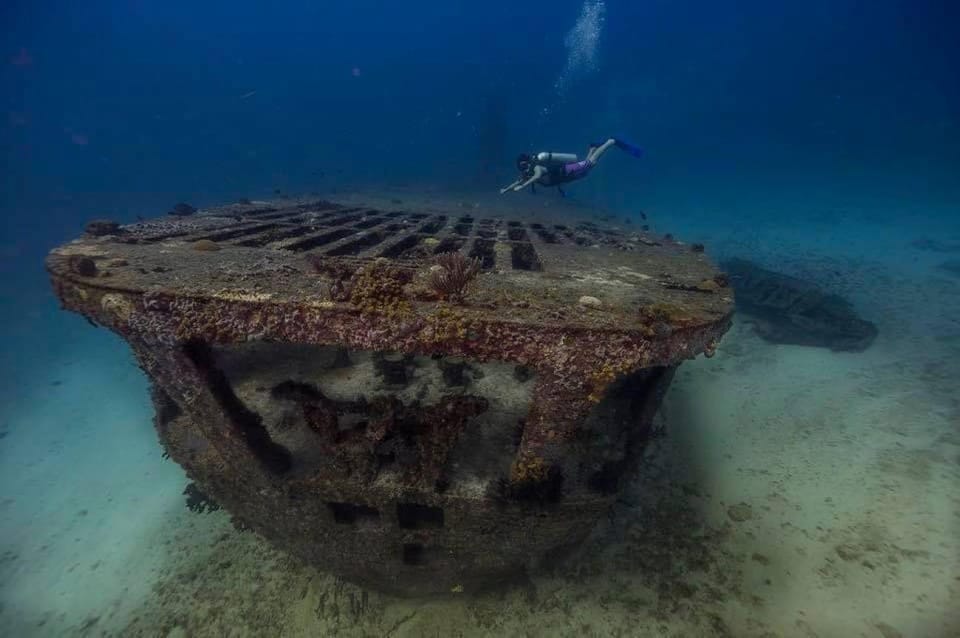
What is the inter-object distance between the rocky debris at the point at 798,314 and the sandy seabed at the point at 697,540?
1.78 ft

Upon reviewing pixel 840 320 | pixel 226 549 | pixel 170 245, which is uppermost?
pixel 170 245

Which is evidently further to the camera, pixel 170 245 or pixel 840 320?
Answer: pixel 840 320

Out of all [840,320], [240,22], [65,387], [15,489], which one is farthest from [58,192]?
[240,22]

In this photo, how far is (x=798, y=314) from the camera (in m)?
10.6

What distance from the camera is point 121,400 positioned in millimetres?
13281

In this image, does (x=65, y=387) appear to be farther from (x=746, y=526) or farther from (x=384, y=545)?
(x=746, y=526)

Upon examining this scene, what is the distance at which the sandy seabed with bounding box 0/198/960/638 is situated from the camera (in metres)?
4.62

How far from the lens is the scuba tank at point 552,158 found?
11038mm

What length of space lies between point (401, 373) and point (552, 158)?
881 centimetres

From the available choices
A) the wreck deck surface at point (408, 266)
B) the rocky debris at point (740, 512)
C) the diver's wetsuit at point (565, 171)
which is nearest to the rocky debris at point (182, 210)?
the wreck deck surface at point (408, 266)

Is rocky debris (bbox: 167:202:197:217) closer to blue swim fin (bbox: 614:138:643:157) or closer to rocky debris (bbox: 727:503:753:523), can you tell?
rocky debris (bbox: 727:503:753:523)

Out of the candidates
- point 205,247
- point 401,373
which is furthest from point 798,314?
point 205,247

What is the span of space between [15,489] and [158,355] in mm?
12164

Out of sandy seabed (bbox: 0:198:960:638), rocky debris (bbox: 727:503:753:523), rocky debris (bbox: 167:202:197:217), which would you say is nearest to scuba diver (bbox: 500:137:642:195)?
sandy seabed (bbox: 0:198:960:638)
